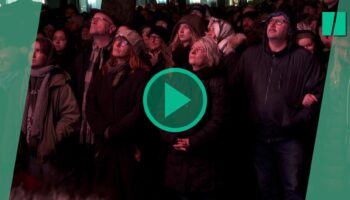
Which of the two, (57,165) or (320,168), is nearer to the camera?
(320,168)

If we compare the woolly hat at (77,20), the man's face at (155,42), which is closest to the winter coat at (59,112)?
the woolly hat at (77,20)

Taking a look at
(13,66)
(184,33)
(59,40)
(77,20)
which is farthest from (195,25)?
(13,66)

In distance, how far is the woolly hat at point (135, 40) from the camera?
3963mm

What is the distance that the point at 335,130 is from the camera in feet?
12.4

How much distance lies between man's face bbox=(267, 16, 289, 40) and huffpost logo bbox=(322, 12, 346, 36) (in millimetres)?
198

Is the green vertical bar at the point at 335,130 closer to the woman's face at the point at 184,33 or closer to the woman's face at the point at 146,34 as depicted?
the woman's face at the point at 184,33

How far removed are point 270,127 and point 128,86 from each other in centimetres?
81

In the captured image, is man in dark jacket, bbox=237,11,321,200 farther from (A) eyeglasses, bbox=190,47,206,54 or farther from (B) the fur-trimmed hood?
(A) eyeglasses, bbox=190,47,206,54

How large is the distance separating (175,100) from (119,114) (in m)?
0.33

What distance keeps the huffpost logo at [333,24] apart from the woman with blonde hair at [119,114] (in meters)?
0.98

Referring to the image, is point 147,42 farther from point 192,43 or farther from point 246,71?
point 246,71

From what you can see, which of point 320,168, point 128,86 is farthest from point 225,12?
point 320,168

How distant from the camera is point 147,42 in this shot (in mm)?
3965

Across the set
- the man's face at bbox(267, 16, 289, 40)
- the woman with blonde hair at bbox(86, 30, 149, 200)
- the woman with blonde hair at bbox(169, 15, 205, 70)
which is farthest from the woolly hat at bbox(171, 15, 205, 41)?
the man's face at bbox(267, 16, 289, 40)
